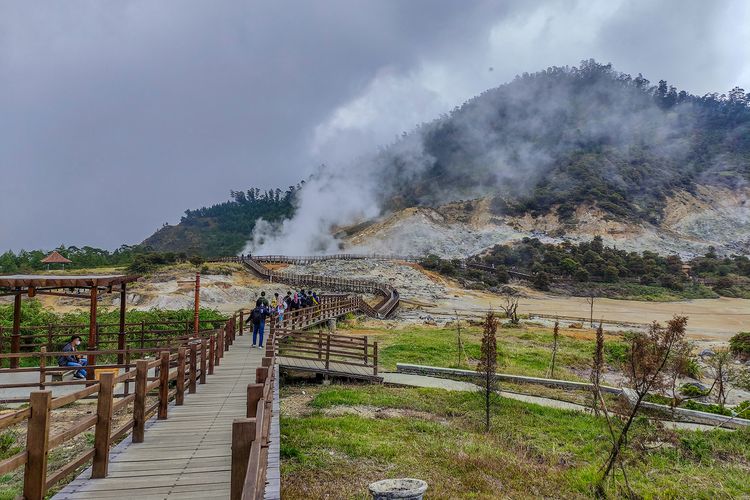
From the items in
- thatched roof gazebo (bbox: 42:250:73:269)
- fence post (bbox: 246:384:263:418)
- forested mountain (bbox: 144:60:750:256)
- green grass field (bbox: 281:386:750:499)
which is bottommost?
green grass field (bbox: 281:386:750:499)

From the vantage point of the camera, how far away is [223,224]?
158m

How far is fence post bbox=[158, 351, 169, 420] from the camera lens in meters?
7.69

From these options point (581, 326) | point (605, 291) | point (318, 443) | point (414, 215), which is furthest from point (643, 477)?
point (414, 215)

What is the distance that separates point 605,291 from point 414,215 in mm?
39838

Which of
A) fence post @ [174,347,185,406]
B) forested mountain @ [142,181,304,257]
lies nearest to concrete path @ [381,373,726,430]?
fence post @ [174,347,185,406]

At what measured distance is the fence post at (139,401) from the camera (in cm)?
655

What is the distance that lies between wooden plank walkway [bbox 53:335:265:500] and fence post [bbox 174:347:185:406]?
203 millimetres

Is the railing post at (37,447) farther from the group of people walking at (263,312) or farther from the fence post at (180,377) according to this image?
the group of people walking at (263,312)

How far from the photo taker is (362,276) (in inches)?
2685

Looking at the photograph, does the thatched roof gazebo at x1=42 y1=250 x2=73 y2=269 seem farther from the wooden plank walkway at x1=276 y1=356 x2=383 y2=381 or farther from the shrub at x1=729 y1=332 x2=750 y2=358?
the shrub at x1=729 y1=332 x2=750 y2=358

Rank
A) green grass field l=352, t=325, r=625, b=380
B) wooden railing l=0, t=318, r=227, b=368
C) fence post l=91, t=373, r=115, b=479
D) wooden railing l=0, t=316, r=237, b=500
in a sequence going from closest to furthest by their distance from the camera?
wooden railing l=0, t=316, r=237, b=500 → fence post l=91, t=373, r=115, b=479 → wooden railing l=0, t=318, r=227, b=368 → green grass field l=352, t=325, r=625, b=380

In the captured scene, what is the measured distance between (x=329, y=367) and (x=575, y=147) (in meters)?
139

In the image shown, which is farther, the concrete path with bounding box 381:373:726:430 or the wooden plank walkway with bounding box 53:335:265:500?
the concrete path with bounding box 381:373:726:430

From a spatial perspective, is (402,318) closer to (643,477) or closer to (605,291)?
(643,477)
